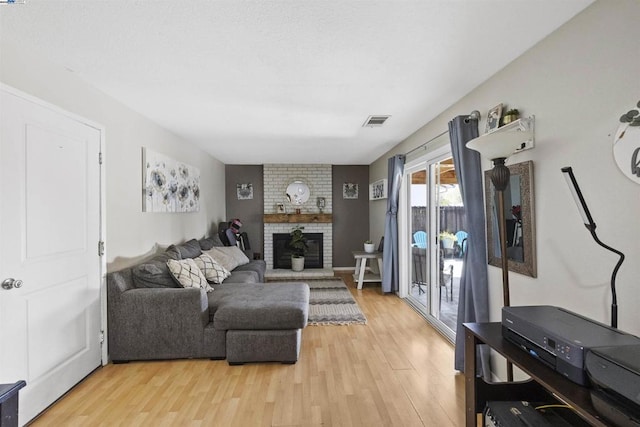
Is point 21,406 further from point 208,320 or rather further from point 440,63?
point 440,63

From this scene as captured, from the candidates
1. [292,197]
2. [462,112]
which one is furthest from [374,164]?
[462,112]

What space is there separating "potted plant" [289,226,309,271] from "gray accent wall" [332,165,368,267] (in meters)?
0.74

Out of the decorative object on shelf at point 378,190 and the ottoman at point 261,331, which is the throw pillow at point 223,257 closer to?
the ottoman at point 261,331

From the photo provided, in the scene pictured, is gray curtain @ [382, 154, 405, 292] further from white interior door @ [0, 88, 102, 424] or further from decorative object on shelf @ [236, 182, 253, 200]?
white interior door @ [0, 88, 102, 424]

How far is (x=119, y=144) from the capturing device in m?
2.74

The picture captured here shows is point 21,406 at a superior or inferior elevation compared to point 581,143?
inferior

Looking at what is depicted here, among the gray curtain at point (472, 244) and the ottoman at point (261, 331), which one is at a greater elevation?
the gray curtain at point (472, 244)

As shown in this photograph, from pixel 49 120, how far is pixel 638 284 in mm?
3389

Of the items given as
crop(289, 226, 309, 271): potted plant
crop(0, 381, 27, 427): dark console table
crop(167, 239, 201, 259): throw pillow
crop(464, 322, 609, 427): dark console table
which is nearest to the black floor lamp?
crop(464, 322, 609, 427): dark console table

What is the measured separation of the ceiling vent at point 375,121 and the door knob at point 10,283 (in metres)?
3.09

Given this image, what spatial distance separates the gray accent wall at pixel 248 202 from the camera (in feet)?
21.5

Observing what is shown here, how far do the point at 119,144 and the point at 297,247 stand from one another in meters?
4.08

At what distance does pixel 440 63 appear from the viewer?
204 cm

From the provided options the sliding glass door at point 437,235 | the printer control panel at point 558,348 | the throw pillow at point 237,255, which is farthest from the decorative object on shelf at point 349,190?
the printer control panel at point 558,348
